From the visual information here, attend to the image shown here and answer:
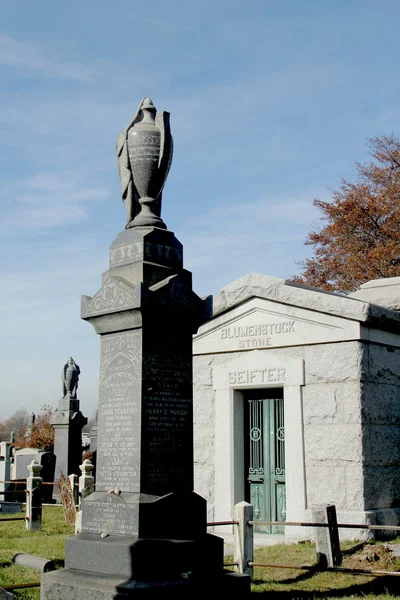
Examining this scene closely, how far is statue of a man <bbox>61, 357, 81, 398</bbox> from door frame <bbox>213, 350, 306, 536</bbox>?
12266 mm

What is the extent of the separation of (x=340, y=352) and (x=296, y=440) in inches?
54.7

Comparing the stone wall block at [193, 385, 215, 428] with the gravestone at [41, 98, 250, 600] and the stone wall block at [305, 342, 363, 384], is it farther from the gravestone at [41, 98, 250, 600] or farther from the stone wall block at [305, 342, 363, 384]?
the gravestone at [41, 98, 250, 600]

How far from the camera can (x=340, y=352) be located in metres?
9.97

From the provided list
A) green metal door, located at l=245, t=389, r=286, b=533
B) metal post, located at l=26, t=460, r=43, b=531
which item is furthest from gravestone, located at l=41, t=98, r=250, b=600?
metal post, located at l=26, t=460, r=43, b=531

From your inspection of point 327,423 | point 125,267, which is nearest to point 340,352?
point 327,423

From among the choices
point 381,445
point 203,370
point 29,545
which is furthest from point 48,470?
point 381,445

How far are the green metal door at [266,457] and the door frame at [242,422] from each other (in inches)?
6.0

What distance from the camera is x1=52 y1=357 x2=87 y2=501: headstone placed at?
70.1 feet

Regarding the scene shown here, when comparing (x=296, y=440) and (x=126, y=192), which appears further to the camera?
(x=296, y=440)

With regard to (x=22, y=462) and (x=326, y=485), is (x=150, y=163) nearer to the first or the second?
(x=326, y=485)

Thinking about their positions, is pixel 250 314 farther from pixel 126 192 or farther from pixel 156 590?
pixel 156 590

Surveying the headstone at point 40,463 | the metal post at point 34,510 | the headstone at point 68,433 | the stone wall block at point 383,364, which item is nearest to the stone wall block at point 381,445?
the stone wall block at point 383,364

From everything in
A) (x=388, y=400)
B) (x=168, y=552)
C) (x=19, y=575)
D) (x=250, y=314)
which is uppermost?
(x=250, y=314)

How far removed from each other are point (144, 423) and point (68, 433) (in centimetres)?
1561
